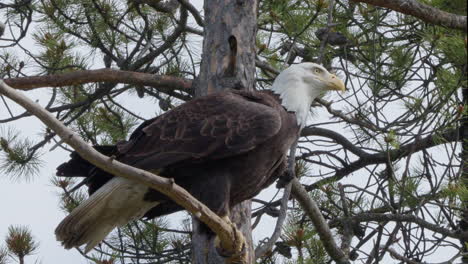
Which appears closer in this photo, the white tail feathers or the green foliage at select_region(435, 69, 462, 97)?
the white tail feathers

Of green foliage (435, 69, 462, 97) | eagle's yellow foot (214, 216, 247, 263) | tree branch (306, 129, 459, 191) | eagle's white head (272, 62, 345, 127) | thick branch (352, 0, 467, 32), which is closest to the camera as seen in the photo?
eagle's yellow foot (214, 216, 247, 263)

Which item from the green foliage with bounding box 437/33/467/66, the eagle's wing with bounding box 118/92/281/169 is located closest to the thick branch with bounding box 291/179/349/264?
the eagle's wing with bounding box 118/92/281/169

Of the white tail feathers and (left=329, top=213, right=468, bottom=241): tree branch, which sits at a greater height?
(left=329, top=213, right=468, bottom=241): tree branch

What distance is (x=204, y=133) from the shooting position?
13.3 feet

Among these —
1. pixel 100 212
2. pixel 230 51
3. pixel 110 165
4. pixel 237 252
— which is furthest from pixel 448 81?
pixel 110 165

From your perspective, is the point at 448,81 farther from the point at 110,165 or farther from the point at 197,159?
the point at 110,165

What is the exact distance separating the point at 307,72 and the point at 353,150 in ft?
3.48

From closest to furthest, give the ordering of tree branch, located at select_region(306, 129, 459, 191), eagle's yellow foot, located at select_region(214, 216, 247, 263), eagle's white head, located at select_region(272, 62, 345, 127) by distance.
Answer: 1. eagle's yellow foot, located at select_region(214, 216, 247, 263)
2. eagle's white head, located at select_region(272, 62, 345, 127)
3. tree branch, located at select_region(306, 129, 459, 191)

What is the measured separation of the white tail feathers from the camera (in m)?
3.99

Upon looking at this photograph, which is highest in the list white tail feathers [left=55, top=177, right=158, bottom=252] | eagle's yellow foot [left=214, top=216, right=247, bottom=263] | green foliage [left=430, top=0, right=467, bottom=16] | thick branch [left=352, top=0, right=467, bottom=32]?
A: green foliage [left=430, top=0, right=467, bottom=16]

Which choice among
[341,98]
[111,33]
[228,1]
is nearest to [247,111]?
[228,1]

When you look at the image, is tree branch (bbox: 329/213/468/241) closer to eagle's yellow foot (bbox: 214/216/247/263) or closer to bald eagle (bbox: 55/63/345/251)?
bald eagle (bbox: 55/63/345/251)

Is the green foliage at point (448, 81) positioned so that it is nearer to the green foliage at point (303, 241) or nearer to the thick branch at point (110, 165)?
the green foliage at point (303, 241)

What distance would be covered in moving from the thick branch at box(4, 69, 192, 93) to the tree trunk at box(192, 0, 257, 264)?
228mm
